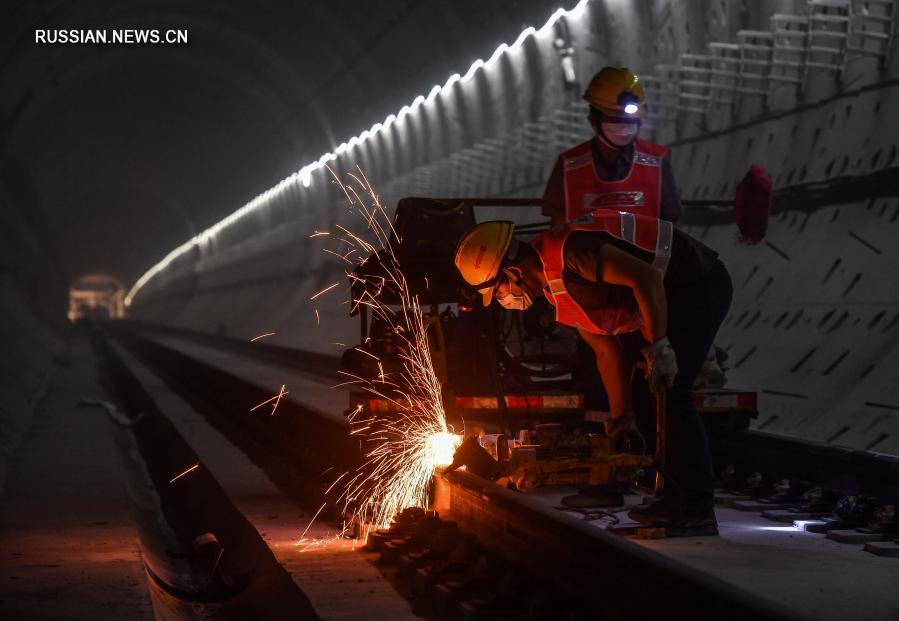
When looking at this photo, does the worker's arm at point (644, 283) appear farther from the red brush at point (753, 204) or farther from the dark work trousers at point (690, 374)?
the red brush at point (753, 204)

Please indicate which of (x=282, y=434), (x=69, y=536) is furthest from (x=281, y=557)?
(x=282, y=434)

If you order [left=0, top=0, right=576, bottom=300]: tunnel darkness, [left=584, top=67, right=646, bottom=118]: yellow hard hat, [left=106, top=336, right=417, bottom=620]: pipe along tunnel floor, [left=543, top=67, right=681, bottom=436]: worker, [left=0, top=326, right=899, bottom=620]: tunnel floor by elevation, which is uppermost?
[left=0, top=0, right=576, bottom=300]: tunnel darkness

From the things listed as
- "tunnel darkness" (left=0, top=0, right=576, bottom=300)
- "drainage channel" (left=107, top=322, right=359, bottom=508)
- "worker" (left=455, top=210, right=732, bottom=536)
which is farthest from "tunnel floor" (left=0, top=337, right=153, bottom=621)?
"tunnel darkness" (left=0, top=0, right=576, bottom=300)

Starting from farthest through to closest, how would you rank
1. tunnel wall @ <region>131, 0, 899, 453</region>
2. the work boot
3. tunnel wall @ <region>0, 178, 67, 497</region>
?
tunnel wall @ <region>0, 178, 67, 497</region> < tunnel wall @ <region>131, 0, 899, 453</region> < the work boot

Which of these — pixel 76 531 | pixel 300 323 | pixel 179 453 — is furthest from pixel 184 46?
pixel 76 531

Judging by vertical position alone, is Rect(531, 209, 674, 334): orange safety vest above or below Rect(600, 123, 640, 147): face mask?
below

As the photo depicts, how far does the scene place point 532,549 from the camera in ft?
19.5

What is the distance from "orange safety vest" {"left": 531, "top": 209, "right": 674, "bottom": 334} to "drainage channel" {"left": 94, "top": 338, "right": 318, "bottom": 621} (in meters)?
1.86

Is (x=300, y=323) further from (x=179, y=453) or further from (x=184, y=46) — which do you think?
(x=179, y=453)

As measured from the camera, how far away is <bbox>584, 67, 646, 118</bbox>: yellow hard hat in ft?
23.2

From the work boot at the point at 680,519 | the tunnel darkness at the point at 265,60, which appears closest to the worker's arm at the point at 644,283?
the work boot at the point at 680,519

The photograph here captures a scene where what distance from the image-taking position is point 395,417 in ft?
30.2

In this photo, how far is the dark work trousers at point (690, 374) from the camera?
6.54m

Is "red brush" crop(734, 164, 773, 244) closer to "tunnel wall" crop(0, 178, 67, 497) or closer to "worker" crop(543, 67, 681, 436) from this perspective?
"worker" crop(543, 67, 681, 436)
